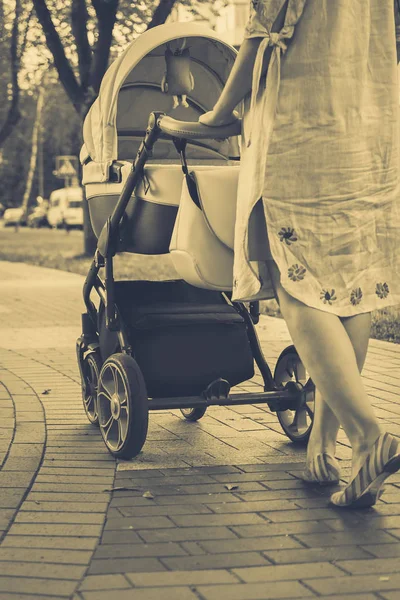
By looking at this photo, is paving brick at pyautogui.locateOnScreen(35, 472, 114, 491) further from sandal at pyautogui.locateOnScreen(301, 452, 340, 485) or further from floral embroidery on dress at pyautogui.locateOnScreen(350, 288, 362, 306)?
floral embroidery on dress at pyautogui.locateOnScreen(350, 288, 362, 306)

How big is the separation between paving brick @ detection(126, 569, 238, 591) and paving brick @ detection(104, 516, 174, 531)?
52cm

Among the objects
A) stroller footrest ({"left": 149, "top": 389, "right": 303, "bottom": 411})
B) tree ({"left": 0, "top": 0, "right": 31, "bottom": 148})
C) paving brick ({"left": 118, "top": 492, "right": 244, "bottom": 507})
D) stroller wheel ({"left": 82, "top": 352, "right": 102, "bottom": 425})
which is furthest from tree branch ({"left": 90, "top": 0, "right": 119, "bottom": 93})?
paving brick ({"left": 118, "top": 492, "right": 244, "bottom": 507})

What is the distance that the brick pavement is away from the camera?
327 cm

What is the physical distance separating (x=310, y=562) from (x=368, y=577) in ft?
0.68

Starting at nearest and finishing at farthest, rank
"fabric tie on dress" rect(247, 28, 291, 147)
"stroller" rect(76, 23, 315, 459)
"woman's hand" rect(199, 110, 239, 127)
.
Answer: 1. "fabric tie on dress" rect(247, 28, 291, 147)
2. "woman's hand" rect(199, 110, 239, 127)
3. "stroller" rect(76, 23, 315, 459)

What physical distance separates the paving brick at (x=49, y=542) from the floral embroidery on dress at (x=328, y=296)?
3.80 feet

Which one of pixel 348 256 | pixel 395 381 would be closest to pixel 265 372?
pixel 348 256

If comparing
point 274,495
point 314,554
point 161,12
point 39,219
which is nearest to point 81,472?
point 274,495

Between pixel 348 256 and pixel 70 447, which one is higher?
pixel 348 256

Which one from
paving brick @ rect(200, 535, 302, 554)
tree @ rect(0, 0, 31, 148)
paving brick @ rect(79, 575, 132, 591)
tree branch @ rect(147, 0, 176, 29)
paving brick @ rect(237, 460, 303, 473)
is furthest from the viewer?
tree @ rect(0, 0, 31, 148)

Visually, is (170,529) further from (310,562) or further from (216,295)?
(216,295)

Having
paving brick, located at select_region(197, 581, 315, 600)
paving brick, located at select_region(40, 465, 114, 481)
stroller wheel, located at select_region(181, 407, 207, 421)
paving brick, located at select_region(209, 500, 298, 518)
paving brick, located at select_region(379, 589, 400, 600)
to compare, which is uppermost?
paving brick, located at select_region(379, 589, 400, 600)

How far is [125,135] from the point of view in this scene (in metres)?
6.02

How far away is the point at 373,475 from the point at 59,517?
109 centimetres
